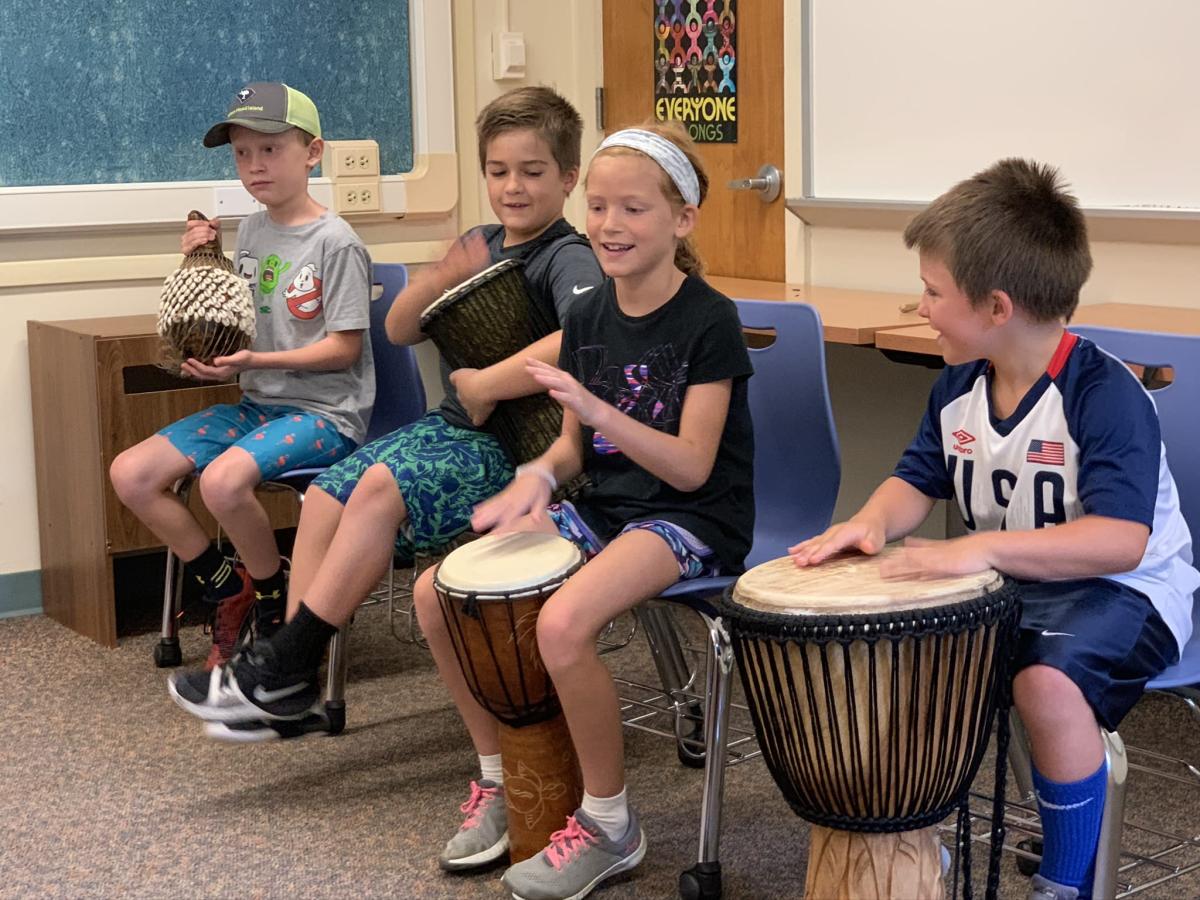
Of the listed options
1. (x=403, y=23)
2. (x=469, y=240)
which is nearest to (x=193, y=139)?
(x=403, y=23)

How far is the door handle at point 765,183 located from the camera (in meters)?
3.95

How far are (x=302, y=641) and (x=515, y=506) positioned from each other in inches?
21.1

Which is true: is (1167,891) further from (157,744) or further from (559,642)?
(157,744)

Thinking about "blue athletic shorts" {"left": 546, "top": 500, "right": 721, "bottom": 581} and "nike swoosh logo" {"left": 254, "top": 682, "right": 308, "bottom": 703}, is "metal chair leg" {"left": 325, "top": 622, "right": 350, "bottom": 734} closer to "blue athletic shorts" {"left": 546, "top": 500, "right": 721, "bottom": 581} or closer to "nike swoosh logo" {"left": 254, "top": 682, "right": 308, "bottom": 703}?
"nike swoosh logo" {"left": 254, "top": 682, "right": 308, "bottom": 703}

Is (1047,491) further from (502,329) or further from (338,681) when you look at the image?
(338,681)

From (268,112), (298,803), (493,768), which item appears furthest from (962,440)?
(268,112)

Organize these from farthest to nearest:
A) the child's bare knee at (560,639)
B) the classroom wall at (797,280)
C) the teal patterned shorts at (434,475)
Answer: the classroom wall at (797,280) → the teal patterned shorts at (434,475) → the child's bare knee at (560,639)

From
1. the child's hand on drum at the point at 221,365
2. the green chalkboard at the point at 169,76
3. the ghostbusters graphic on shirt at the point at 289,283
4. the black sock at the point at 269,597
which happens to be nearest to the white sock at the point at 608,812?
the black sock at the point at 269,597

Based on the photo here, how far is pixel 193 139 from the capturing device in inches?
158

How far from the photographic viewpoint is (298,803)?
2.72 metres

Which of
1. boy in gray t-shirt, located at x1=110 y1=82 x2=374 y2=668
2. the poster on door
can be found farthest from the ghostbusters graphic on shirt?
the poster on door

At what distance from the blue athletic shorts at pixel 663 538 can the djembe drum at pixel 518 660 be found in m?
0.06

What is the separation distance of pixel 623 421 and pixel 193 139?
225cm

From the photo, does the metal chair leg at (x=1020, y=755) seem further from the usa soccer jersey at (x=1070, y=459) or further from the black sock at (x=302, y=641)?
the black sock at (x=302, y=641)
